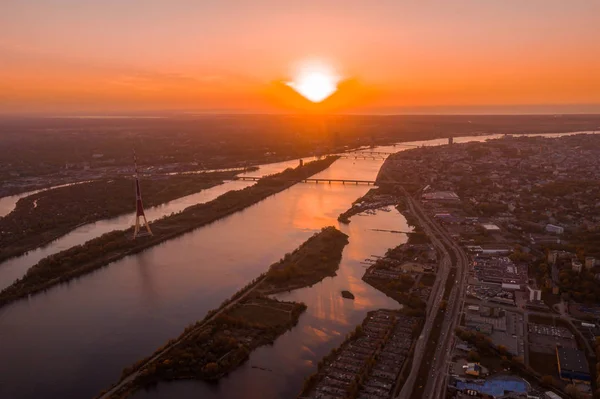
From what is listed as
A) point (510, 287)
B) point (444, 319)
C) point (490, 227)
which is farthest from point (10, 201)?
point (510, 287)

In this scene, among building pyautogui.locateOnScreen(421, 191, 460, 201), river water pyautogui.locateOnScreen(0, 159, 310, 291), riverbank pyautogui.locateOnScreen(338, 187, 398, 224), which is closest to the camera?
river water pyautogui.locateOnScreen(0, 159, 310, 291)

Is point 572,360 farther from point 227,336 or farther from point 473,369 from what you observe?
point 227,336

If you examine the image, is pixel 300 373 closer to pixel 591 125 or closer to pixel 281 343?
pixel 281 343

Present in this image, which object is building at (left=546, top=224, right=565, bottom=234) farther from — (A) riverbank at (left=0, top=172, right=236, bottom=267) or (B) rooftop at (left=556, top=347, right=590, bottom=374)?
(A) riverbank at (left=0, top=172, right=236, bottom=267)

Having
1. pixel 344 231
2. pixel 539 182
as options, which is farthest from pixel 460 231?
pixel 539 182

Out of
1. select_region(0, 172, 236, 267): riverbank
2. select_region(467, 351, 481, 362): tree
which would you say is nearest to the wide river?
select_region(0, 172, 236, 267): riverbank

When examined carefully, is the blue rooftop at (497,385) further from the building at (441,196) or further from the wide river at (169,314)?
the building at (441,196)

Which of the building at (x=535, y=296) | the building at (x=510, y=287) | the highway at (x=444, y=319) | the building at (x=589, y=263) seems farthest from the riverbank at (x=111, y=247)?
the building at (x=589, y=263)
